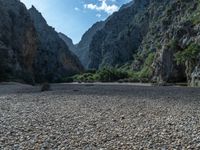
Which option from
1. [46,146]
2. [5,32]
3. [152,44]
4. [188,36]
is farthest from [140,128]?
[152,44]

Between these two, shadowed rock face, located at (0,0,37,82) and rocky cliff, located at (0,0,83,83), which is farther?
Answer: shadowed rock face, located at (0,0,37,82)

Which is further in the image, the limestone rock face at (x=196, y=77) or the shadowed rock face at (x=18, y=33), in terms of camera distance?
the shadowed rock face at (x=18, y=33)

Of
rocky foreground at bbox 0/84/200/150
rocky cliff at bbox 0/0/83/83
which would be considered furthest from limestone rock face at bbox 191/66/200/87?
rocky foreground at bbox 0/84/200/150

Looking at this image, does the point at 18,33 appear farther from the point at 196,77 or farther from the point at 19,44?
the point at 196,77

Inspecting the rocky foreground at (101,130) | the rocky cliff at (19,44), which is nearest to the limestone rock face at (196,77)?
the rocky cliff at (19,44)

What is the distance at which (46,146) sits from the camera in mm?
11188

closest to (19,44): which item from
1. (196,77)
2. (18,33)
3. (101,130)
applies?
(18,33)

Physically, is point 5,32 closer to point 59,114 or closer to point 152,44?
point 152,44

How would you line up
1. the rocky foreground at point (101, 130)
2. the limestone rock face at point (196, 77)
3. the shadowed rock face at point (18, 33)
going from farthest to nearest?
the shadowed rock face at point (18, 33) → the limestone rock face at point (196, 77) → the rocky foreground at point (101, 130)

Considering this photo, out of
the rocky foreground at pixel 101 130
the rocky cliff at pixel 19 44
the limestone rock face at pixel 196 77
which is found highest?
the rocky cliff at pixel 19 44

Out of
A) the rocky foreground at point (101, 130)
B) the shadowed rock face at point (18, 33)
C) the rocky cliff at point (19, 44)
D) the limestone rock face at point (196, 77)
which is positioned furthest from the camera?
the shadowed rock face at point (18, 33)

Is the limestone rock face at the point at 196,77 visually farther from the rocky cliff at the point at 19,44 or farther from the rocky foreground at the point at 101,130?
the rocky foreground at the point at 101,130

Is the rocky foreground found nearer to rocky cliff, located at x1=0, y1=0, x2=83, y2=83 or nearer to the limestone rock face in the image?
the limestone rock face

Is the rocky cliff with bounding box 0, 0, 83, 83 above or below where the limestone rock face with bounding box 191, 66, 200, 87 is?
above
